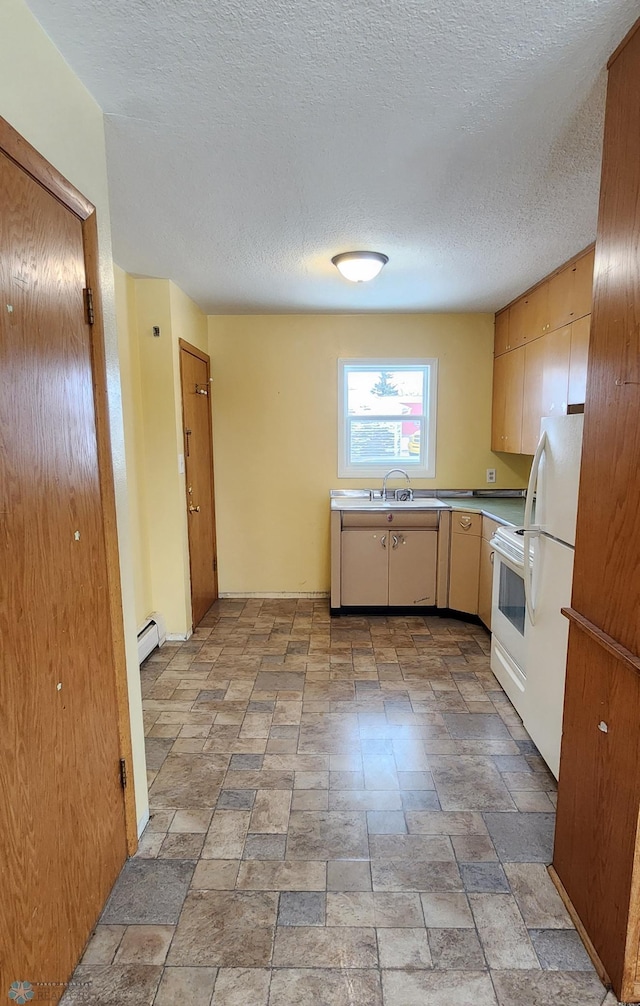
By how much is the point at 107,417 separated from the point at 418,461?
127 inches

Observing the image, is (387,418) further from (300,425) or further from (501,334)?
(501,334)

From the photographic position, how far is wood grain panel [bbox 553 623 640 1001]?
46.8 inches

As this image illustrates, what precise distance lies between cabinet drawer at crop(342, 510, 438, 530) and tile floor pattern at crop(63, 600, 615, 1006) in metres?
1.23

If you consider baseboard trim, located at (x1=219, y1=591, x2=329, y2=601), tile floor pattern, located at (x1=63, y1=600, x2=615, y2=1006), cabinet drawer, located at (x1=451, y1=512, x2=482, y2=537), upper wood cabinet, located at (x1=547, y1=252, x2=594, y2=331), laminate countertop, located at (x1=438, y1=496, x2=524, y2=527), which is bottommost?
tile floor pattern, located at (x1=63, y1=600, x2=615, y2=1006)

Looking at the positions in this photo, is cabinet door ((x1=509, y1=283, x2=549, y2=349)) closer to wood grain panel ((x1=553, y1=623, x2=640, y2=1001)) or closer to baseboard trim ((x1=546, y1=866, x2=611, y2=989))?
wood grain panel ((x1=553, y1=623, x2=640, y2=1001))

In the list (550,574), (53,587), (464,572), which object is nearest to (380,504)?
(464,572)

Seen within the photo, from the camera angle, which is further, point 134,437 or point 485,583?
point 485,583

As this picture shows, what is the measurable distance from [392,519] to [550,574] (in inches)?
73.6

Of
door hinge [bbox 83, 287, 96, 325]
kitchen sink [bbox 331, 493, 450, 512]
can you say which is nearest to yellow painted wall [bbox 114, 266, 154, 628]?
kitchen sink [bbox 331, 493, 450, 512]

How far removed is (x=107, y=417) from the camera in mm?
1542

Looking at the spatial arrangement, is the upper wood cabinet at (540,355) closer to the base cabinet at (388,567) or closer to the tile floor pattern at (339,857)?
the base cabinet at (388,567)

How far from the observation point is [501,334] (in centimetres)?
400

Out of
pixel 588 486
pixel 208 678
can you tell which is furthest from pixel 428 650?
pixel 588 486

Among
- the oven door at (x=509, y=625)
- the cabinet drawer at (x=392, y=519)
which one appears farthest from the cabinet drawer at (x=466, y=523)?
the oven door at (x=509, y=625)
